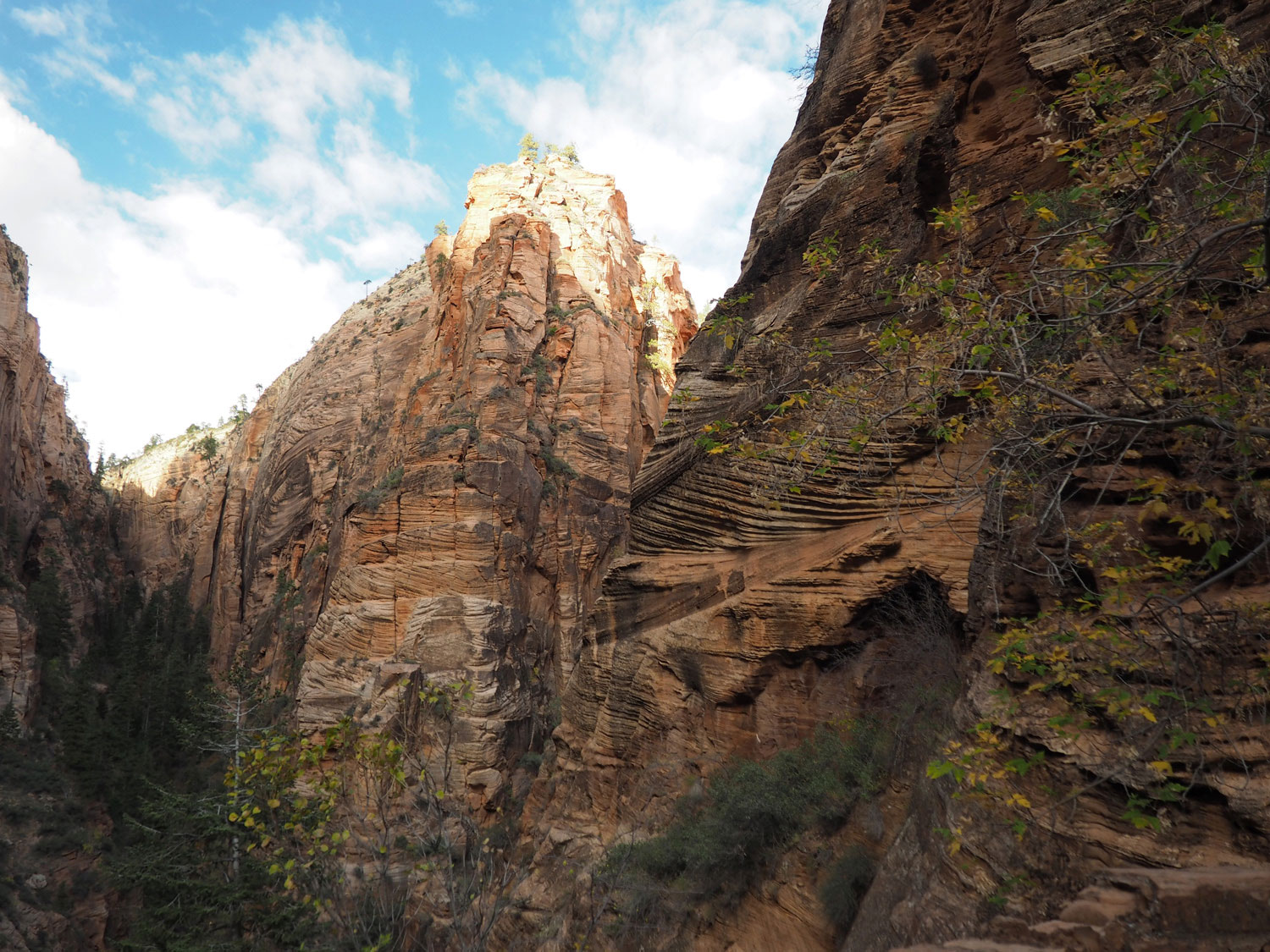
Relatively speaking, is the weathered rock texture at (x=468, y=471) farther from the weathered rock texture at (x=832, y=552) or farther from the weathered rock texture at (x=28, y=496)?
the weathered rock texture at (x=28, y=496)

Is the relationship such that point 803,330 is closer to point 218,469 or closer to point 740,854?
point 740,854

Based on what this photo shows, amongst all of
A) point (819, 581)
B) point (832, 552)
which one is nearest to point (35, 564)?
point (819, 581)

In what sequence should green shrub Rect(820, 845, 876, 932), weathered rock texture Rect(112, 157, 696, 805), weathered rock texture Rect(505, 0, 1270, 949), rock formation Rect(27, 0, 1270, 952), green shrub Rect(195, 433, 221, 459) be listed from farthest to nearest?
green shrub Rect(195, 433, 221, 459) < weathered rock texture Rect(112, 157, 696, 805) < green shrub Rect(820, 845, 876, 932) < weathered rock texture Rect(505, 0, 1270, 949) < rock formation Rect(27, 0, 1270, 952)

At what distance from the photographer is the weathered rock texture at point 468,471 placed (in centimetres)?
2372

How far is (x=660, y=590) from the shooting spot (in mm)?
12133

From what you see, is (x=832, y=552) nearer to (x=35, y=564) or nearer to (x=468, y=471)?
(x=468, y=471)

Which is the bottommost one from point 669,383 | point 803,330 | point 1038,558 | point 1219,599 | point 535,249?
point 1219,599

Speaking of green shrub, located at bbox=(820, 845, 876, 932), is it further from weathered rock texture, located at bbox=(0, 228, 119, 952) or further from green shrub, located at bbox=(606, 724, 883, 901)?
weathered rock texture, located at bbox=(0, 228, 119, 952)

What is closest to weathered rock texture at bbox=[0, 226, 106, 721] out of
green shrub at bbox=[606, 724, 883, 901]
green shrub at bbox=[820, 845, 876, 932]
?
green shrub at bbox=[606, 724, 883, 901]

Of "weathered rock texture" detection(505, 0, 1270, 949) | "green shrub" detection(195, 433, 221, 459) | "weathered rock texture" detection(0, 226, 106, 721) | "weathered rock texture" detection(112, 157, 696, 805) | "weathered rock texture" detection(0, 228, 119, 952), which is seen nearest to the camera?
"weathered rock texture" detection(505, 0, 1270, 949)

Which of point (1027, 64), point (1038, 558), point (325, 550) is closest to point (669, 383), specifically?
point (325, 550)

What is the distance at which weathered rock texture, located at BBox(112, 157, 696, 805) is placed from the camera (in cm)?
2372

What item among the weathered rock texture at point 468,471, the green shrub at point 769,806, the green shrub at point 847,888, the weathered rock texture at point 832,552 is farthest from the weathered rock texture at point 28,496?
the green shrub at point 847,888

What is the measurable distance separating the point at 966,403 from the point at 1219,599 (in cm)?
470
